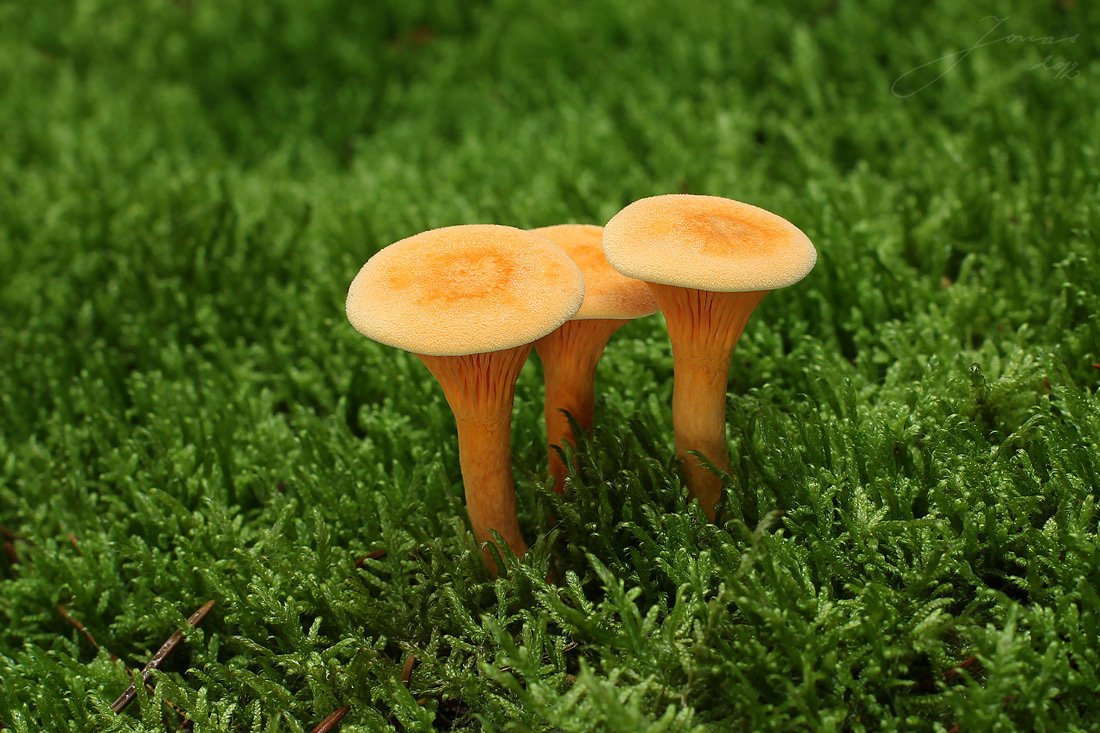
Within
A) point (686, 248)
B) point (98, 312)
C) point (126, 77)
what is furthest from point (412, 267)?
point (126, 77)

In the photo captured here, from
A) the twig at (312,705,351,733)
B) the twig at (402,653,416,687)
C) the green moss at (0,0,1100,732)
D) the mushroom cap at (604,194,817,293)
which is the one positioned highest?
the mushroom cap at (604,194,817,293)

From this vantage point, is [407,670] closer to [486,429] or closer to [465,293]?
[486,429]

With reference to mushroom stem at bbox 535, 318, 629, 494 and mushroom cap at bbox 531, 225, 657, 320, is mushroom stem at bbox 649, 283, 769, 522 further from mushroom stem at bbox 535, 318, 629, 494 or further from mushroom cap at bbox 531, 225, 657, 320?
mushroom stem at bbox 535, 318, 629, 494

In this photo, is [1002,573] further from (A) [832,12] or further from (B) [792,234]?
(A) [832,12]

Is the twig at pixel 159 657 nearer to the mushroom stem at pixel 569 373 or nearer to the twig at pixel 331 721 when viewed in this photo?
the twig at pixel 331 721
